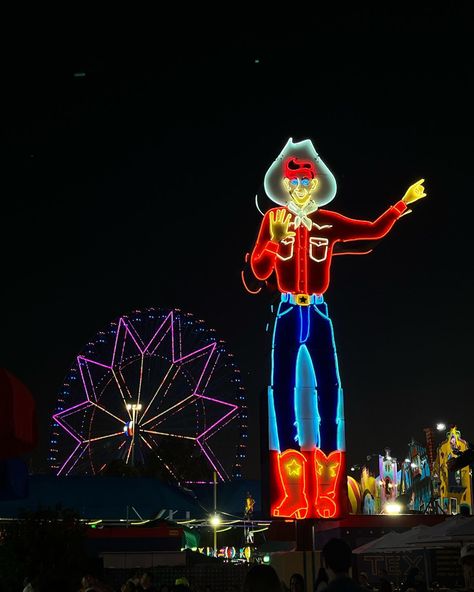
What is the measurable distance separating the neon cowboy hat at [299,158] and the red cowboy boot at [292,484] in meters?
9.75

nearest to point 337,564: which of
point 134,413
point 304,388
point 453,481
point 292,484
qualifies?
point 292,484

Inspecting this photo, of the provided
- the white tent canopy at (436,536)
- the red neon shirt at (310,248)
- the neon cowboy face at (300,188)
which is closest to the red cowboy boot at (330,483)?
the red neon shirt at (310,248)

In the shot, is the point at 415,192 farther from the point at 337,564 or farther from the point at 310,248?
the point at 337,564

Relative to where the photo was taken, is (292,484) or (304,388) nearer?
(292,484)

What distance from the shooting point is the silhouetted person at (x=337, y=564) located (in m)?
4.96

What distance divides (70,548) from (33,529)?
92 centimetres

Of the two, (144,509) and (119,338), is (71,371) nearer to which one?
(119,338)

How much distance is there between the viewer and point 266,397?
31.6 m

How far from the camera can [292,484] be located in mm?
30531

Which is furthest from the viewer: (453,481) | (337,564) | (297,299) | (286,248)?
(453,481)

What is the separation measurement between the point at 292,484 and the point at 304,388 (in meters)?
3.37

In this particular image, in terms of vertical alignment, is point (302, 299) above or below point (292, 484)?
above

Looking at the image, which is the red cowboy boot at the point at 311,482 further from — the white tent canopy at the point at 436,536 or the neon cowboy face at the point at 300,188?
the white tent canopy at the point at 436,536

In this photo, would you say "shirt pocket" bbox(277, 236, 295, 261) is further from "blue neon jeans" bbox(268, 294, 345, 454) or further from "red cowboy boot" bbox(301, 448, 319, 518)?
"red cowboy boot" bbox(301, 448, 319, 518)
